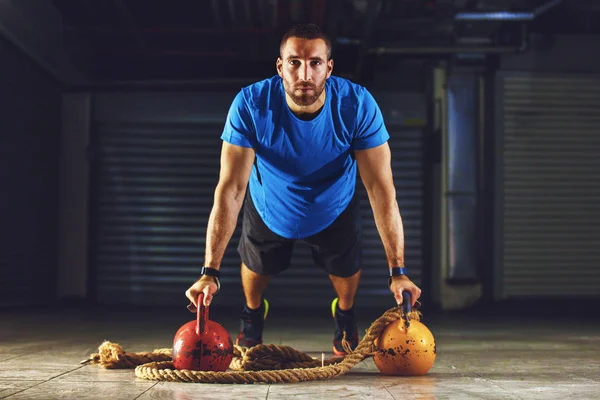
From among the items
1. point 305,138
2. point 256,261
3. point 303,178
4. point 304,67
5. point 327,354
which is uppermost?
point 304,67

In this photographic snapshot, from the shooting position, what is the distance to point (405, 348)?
2965 mm

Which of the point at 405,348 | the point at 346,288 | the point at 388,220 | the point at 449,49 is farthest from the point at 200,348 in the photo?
the point at 449,49

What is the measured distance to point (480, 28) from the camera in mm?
7734

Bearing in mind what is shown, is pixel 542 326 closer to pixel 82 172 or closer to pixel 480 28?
pixel 480 28

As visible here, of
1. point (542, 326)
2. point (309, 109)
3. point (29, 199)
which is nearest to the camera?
point (309, 109)

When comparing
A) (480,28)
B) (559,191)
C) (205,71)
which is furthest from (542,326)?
(205,71)

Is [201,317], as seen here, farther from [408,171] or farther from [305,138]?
[408,171]

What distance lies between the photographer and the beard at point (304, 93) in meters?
3.04

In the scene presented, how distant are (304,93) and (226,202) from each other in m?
0.62

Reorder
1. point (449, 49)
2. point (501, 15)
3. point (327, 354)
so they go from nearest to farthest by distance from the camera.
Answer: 1. point (327, 354)
2. point (501, 15)
3. point (449, 49)

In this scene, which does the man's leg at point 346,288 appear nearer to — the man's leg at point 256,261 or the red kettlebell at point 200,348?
the man's leg at point 256,261

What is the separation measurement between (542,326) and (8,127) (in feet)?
19.2

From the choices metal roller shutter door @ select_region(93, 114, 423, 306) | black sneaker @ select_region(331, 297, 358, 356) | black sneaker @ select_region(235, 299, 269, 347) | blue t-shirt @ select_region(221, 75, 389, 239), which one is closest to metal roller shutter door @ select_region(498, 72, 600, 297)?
metal roller shutter door @ select_region(93, 114, 423, 306)

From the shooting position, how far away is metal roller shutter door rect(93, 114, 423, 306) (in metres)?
8.46
